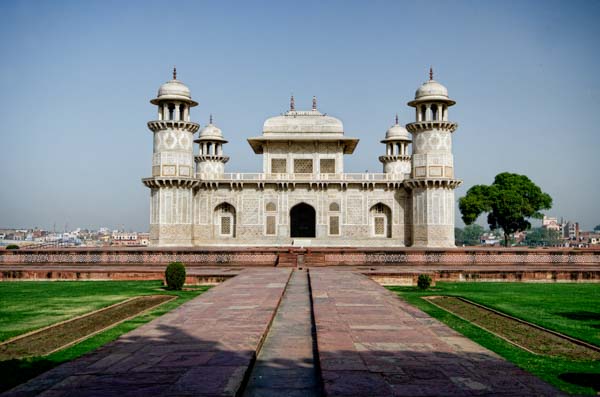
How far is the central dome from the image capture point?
1384 inches

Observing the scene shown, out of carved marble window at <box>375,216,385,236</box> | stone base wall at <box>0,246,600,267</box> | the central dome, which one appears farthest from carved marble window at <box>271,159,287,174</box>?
stone base wall at <box>0,246,600,267</box>

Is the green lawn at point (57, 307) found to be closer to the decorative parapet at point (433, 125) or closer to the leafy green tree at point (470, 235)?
the decorative parapet at point (433, 125)

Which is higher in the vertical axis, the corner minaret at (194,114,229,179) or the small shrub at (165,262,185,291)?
the corner minaret at (194,114,229,179)

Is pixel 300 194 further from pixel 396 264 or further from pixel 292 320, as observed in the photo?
pixel 292 320

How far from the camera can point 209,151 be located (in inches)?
1686

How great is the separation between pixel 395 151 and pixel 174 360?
3956cm

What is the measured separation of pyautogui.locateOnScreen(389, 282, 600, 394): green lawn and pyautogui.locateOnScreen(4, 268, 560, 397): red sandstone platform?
2.08ft

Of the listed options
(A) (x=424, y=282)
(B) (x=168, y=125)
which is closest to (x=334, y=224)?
(B) (x=168, y=125)

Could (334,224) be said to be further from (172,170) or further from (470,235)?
(470,235)

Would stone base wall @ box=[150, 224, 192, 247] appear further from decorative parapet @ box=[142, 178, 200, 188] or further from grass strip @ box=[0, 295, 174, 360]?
grass strip @ box=[0, 295, 174, 360]

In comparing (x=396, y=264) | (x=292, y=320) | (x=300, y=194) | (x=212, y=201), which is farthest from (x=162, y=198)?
(x=292, y=320)

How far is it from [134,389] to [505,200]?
43364 millimetres

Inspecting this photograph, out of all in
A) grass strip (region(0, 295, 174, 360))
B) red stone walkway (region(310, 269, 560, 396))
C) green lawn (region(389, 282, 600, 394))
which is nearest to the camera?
red stone walkway (region(310, 269, 560, 396))

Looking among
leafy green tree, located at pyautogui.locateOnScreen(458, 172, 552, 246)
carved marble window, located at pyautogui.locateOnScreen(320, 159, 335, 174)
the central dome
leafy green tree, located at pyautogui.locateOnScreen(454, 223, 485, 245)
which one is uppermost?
the central dome
